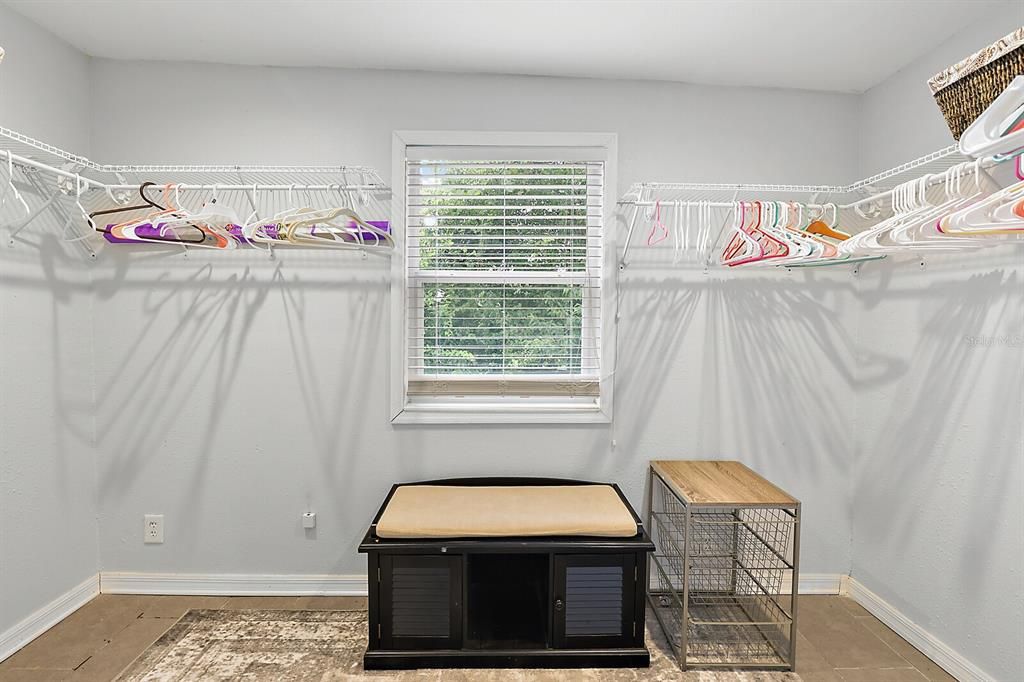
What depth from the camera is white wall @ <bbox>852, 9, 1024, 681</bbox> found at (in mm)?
1835

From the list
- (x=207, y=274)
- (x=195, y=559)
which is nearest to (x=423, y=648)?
(x=195, y=559)

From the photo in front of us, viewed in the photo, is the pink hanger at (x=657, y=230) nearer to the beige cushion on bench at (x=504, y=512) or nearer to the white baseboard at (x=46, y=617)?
the beige cushion on bench at (x=504, y=512)

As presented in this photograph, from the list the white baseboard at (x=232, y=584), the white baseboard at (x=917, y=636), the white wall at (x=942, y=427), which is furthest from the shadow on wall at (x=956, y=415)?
the white baseboard at (x=232, y=584)

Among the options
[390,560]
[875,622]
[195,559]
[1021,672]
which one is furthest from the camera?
[195,559]

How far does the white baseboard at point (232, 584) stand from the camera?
2.48 meters

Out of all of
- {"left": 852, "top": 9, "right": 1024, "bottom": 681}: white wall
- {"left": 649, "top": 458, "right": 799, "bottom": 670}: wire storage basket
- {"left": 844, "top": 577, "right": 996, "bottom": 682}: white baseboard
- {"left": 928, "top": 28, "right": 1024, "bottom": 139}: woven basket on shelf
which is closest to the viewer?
{"left": 928, "top": 28, "right": 1024, "bottom": 139}: woven basket on shelf

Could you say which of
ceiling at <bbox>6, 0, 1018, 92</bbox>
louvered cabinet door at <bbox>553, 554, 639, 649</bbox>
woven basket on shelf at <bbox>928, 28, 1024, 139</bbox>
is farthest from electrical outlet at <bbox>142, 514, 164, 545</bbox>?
woven basket on shelf at <bbox>928, 28, 1024, 139</bbox>

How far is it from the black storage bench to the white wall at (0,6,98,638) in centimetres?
136

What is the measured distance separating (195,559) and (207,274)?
1.30 metres

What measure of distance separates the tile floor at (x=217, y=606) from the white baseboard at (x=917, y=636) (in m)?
0.03

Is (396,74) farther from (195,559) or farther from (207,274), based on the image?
(195,559)

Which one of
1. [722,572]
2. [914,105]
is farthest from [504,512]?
[914,105]

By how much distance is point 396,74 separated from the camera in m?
2.46

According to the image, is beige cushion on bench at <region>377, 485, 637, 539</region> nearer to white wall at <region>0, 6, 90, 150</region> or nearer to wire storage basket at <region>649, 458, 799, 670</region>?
wire storage basket at <region>649, 458, 799, 670</region>
